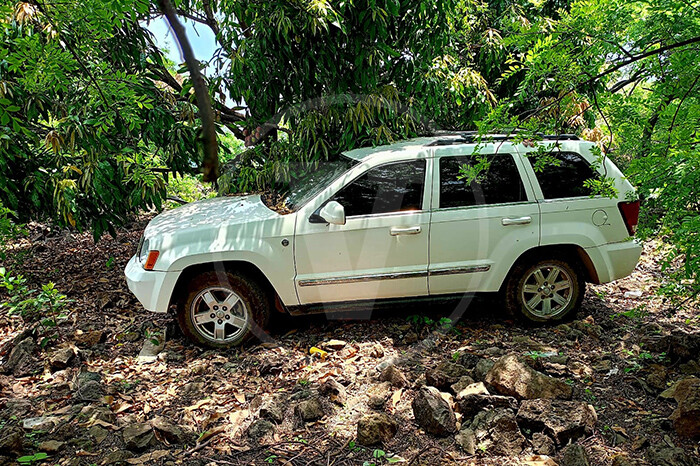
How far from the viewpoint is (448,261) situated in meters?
4.30

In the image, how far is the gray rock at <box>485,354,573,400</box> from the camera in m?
3.22

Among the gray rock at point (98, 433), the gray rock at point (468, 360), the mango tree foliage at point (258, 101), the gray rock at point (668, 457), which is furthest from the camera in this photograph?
the mango tree foliage at point (258, 101)

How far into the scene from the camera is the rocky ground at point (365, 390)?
114 inches

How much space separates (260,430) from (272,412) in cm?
16

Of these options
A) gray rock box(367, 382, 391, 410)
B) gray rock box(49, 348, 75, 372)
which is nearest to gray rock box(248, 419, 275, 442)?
gray rock box(367, 382, 391, 410)

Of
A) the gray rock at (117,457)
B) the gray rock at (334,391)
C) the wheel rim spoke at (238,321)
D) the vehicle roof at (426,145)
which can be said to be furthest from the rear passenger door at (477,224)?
the gray rock at (117,457)

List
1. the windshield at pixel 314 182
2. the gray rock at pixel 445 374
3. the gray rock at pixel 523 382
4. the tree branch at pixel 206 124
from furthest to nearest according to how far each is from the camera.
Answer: the windshield at pixel 314 182 < the gray rock at pixel 445 374 < the gray rock at pixel 523 382 < the tree branch at pixel 206 124

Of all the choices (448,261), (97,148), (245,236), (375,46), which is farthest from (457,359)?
(97,148)

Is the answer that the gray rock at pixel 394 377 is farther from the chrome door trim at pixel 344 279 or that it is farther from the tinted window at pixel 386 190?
the tinted window at pixel 386 190

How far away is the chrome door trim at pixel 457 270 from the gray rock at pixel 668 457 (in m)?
1.89

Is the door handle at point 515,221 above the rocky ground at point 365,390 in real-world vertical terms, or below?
above

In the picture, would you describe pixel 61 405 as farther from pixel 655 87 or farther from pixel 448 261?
pixel 655 87

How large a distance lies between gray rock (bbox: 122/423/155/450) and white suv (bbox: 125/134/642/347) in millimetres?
1159

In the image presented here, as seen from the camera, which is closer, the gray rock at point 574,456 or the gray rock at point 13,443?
the gray rock at point 574,456
